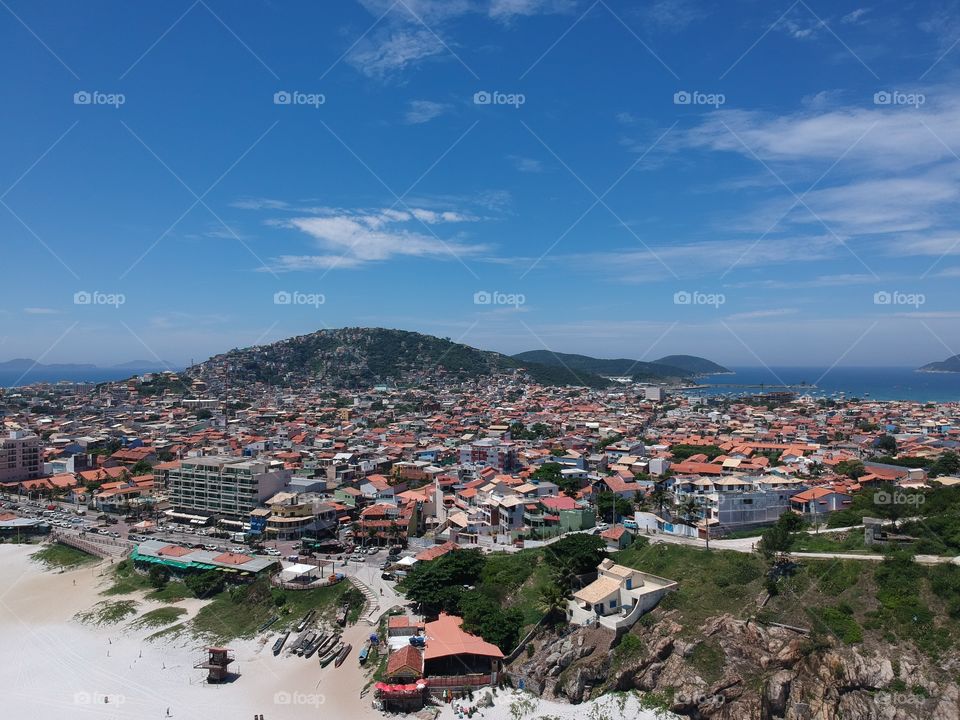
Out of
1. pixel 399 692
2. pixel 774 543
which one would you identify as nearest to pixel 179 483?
pixel 399 692

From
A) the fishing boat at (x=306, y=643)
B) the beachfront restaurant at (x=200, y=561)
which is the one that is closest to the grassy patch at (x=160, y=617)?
the beachfront restaurant at (x=200, y=561)

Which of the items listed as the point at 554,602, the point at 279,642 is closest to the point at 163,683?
the point at 279,642

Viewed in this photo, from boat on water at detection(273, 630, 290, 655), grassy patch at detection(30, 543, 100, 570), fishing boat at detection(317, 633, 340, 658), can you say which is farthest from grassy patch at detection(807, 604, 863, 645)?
grassy patch at detection(30, 543, 100, 570)

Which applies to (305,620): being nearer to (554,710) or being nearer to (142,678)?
(142,678)

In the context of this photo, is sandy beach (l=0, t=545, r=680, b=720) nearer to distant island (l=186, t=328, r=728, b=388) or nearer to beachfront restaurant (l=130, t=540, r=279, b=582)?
beachfront restaurant (l=130, t=540, r=279, b=582)

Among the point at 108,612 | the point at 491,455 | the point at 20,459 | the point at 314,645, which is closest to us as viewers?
the point at 314,645

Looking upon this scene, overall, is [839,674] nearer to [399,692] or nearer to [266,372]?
[399,692]

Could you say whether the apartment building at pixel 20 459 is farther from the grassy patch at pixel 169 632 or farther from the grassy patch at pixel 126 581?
the grassy patch at pixel 169 632
